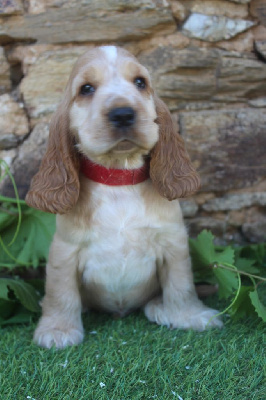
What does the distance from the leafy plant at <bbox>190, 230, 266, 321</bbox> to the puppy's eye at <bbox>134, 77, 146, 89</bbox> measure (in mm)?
880

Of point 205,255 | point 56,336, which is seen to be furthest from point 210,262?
point 56,336

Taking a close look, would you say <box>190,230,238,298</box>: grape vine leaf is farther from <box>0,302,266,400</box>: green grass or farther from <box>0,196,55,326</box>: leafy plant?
<box>0,196,55,326</box>: leafy plant

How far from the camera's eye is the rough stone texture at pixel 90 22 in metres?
3.01

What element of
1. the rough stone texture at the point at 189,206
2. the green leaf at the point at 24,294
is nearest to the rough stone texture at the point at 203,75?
the rough stone texture at the point at 189,206

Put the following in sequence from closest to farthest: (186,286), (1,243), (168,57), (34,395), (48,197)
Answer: (34,395), (48,197), (186,286), (1,243), (168,57)

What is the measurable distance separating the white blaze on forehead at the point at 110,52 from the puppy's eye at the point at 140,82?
0.48ft

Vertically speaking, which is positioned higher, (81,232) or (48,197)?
(48,197)

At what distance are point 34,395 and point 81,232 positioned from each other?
0.78 metres

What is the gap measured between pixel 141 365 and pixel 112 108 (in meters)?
1.08

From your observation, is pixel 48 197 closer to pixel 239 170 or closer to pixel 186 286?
pixel 186 286

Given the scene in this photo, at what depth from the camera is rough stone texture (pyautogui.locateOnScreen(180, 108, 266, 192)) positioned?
3.26 meters

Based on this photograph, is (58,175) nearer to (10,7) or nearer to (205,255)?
(205,255)

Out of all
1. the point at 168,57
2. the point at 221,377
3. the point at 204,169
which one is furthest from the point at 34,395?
the point at 168,57

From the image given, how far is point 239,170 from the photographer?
3326 mm
